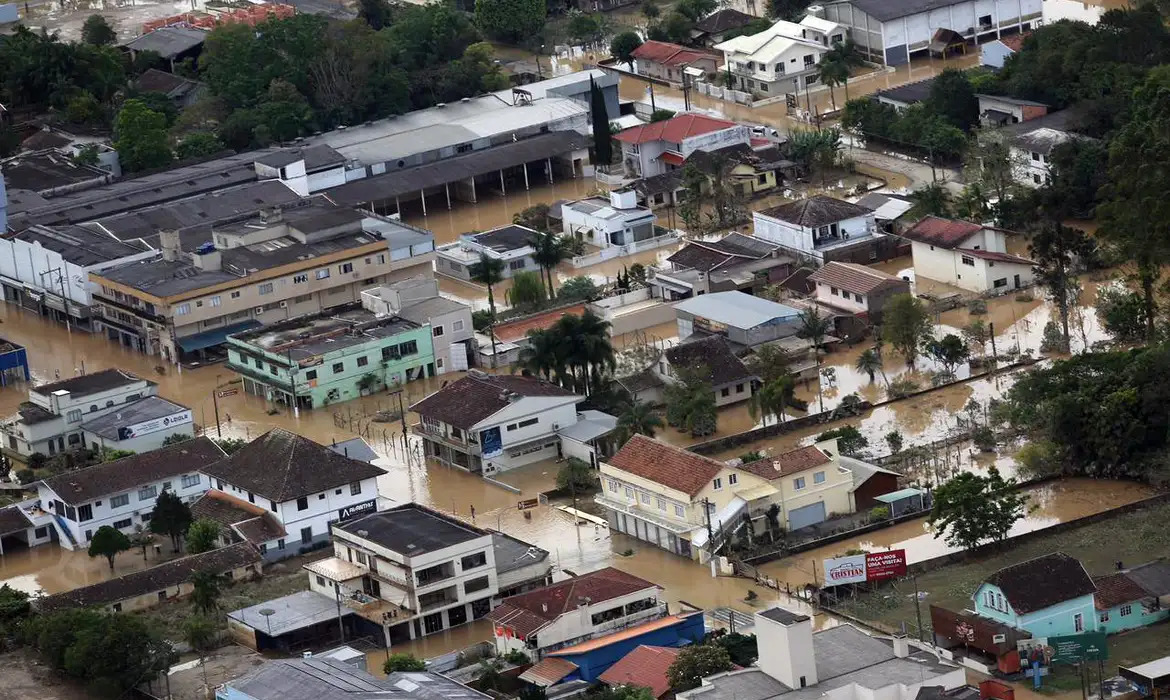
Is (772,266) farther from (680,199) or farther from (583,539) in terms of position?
(583,539)

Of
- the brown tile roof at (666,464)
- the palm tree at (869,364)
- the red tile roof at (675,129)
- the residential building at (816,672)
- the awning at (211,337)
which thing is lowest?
the palm tree at (869,364)

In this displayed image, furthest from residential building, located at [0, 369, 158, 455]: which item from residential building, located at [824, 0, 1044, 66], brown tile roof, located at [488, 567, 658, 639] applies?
residential building, located at [824, 0, 1044, 66]

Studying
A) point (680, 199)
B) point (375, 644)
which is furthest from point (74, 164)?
point (375, 644)

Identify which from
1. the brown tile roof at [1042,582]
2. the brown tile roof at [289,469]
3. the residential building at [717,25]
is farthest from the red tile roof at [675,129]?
the brown tile roof at [1042,582]

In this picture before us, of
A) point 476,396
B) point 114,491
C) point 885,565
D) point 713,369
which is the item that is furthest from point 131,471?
point 885,565

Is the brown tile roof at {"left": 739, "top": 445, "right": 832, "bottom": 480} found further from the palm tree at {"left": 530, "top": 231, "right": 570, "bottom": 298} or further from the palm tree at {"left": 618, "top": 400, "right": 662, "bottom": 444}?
the palm tree at {"left": 530, "top": 231, "right": 570, "bottom": 298}

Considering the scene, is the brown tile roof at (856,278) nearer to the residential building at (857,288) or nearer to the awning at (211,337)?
the residential building at (857,288)
